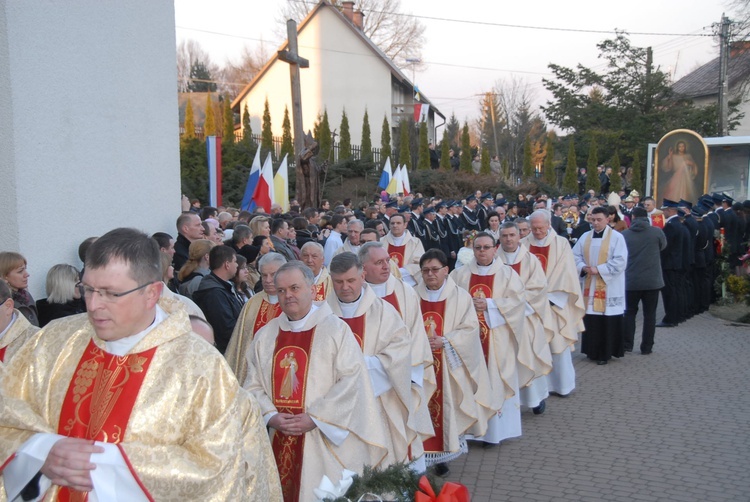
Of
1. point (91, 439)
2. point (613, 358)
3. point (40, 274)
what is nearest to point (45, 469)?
point (91, 439)

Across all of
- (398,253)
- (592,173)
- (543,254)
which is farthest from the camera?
(592,173)

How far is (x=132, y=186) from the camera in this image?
736 centimetres

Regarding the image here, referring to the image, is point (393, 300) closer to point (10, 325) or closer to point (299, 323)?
point (299, 323)

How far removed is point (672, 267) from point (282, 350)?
10.2 metres

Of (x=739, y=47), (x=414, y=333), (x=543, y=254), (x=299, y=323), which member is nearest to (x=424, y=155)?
(x=739, y=47)

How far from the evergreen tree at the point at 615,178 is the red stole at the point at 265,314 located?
30.7 metres

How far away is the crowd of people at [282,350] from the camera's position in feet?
9.01

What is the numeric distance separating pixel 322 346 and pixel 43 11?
384 centimetres

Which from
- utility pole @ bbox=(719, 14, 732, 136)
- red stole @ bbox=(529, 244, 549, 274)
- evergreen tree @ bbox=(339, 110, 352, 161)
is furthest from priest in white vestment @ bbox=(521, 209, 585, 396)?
evergreen tree @ bbox=(339, 110, 352, 161)

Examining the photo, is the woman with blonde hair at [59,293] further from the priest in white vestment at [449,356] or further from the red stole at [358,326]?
the priest in white vestment at [449,356]

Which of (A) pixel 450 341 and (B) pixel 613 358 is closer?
(A) pixel 450 341

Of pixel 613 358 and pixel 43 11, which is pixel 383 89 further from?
pixel 43 11

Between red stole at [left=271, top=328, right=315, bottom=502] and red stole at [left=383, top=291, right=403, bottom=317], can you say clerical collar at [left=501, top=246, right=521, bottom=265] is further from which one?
red stole at [left=271, top=328, right=315, bottom=502]

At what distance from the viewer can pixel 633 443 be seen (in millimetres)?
A: 7043
